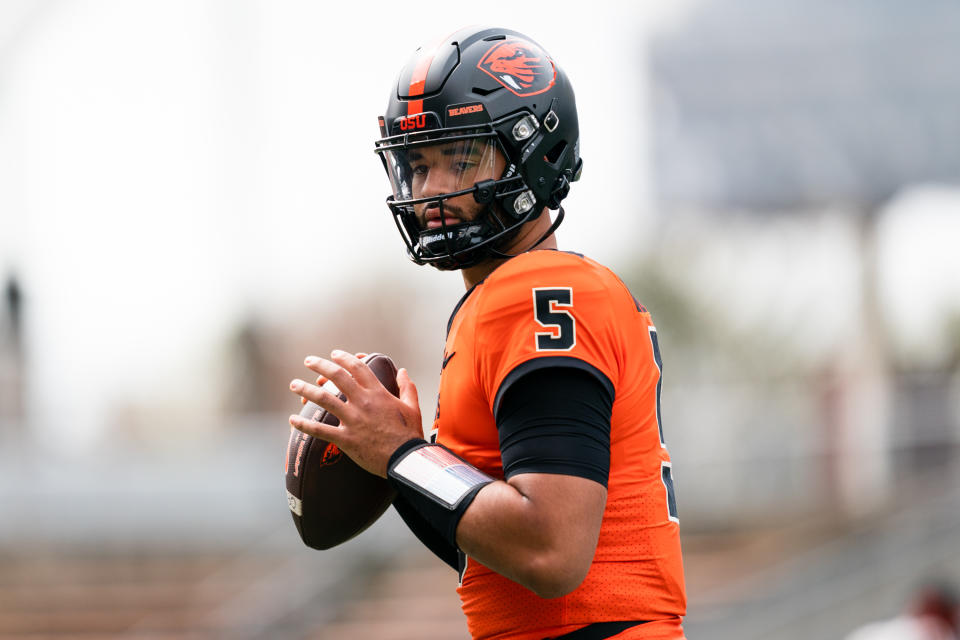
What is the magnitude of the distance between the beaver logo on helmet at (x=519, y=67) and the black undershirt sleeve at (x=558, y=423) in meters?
0.78

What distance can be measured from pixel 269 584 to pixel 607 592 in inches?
413

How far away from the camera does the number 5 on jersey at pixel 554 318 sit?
85.7 inches

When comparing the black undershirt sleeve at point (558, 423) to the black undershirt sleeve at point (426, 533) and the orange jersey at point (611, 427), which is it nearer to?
the orange jersey at point (611, 427)

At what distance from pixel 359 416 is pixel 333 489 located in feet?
1.44

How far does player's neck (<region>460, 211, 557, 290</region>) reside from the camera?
2.67 m

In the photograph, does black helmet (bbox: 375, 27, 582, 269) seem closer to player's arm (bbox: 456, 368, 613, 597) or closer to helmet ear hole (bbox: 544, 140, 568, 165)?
helmet ear hole (bbox: 544, 140, 568, 165)

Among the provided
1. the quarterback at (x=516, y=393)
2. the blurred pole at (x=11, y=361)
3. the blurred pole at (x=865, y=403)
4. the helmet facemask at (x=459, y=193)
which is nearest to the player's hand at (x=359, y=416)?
the quarterback at (x=516, y=393)

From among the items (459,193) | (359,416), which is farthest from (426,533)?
(459,193)

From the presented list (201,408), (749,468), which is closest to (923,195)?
(749,468)

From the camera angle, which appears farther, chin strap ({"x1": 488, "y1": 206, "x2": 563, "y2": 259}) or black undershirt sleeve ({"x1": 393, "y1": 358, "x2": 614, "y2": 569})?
chin strap ({"x1": 488, "y1": 206, "x2": 563, "y2": 259})

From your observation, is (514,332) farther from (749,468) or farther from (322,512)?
(749,468)

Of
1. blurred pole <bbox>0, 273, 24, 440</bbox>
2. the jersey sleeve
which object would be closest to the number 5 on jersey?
the jersey sleeve

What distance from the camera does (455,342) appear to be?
7.75 ft

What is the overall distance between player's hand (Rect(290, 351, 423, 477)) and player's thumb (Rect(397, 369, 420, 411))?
0.34 feet
